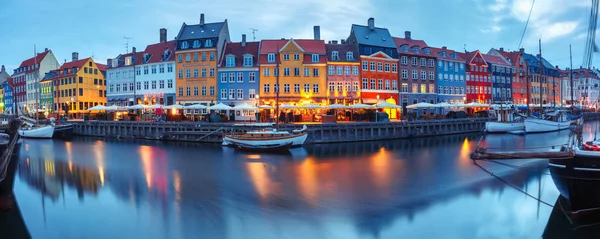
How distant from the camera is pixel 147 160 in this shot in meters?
26.5

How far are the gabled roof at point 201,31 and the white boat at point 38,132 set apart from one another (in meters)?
18.9

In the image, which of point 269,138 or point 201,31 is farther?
point 201,31

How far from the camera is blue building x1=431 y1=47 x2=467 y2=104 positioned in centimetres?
6038

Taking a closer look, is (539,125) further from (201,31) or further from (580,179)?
Result: (201,31)

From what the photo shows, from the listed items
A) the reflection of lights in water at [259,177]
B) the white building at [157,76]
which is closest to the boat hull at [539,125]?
the reflection of lights in water at [259,177]

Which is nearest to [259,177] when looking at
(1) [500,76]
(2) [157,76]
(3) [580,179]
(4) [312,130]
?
(3) [580,179]

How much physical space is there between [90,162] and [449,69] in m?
52.7

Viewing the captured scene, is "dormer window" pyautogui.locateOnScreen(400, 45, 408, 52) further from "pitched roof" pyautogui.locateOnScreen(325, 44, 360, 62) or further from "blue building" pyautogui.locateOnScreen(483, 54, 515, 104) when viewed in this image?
"blue building" pyautogui.locateOnScreen(483, 54, 515, 104)

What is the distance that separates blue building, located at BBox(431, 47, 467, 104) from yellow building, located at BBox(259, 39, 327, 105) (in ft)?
69.7

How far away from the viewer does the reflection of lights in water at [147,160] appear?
67.3 ft

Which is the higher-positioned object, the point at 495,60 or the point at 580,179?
the point at 495,60

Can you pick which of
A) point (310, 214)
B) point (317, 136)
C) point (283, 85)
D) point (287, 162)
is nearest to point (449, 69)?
point (283, 85)

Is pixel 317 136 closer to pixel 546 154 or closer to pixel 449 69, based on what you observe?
pixel 546 154

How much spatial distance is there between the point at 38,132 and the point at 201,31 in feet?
72.5
